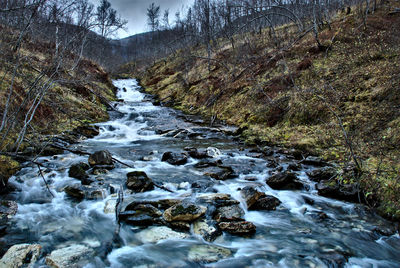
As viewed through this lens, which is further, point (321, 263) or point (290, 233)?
point (290, 233)

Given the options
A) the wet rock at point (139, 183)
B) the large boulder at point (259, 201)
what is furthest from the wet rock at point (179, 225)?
the wet rock at point (139, 183)

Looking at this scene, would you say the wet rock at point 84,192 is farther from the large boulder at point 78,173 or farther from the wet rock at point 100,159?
the wet rock at point 100,159

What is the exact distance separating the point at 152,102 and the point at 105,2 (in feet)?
78.3

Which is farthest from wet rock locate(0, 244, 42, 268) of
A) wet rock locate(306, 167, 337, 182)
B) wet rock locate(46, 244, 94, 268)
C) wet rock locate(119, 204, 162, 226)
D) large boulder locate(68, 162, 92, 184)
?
wet rock locate(306, 167, 337, 182)

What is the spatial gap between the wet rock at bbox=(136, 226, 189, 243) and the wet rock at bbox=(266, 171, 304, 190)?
9.07ft

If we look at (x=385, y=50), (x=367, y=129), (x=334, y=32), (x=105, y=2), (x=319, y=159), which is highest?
(x=105, y=2)

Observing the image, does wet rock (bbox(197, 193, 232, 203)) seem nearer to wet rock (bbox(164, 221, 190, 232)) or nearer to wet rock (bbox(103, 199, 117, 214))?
wet rock (bbox(164, 221, 190, 232))

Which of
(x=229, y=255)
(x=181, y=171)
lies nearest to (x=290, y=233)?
(x=229, y=255)

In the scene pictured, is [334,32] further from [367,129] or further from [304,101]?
[367,129]

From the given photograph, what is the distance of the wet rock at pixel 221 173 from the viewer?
20.2 ft

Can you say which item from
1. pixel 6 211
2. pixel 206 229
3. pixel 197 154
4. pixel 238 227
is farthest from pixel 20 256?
pixel 197 154

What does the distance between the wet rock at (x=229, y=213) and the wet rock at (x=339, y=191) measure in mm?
2084

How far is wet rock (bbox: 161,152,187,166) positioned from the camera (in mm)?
7406

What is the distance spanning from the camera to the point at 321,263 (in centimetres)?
313
